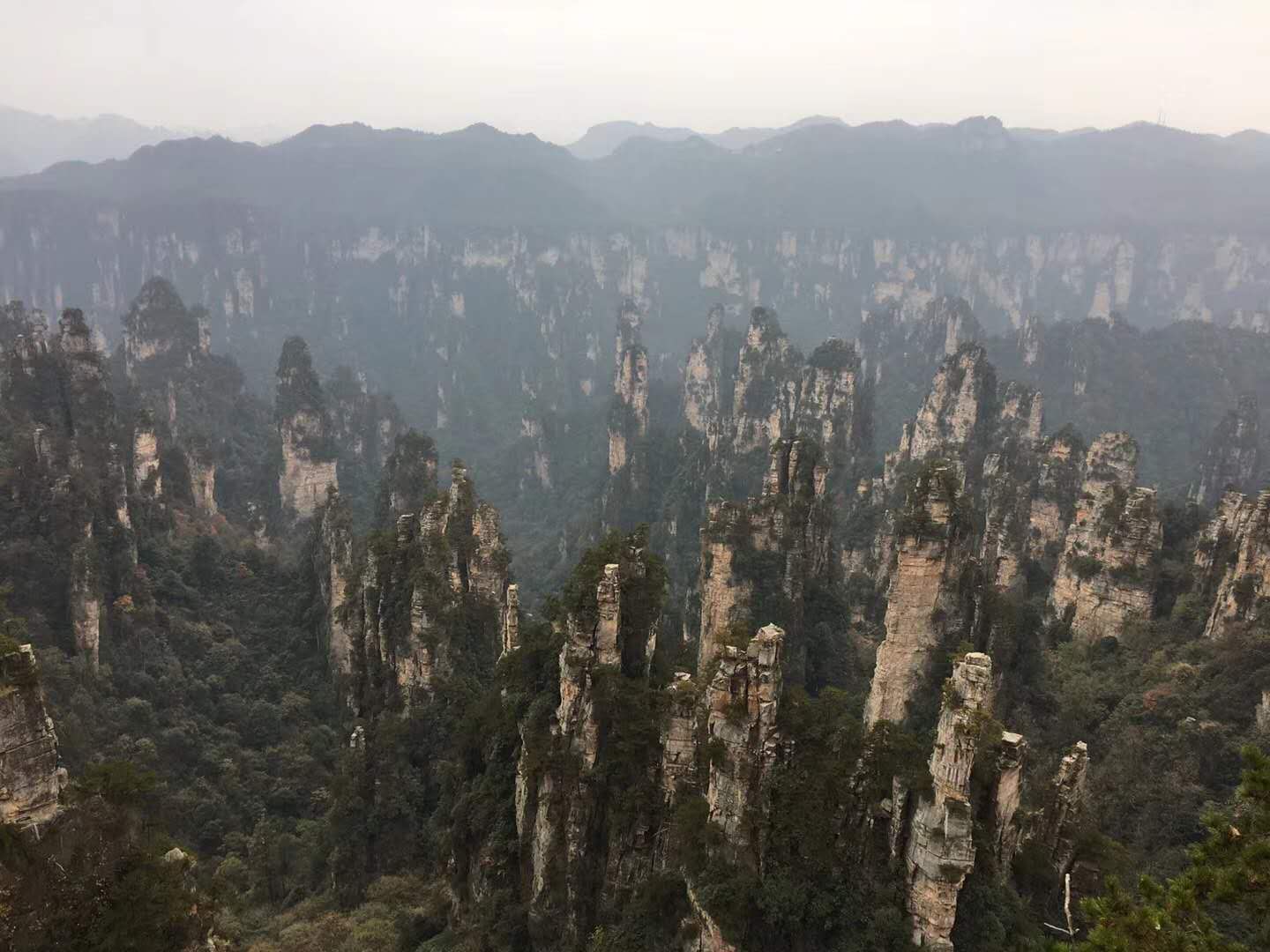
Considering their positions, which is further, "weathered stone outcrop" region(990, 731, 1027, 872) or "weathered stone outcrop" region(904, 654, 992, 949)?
"weathered stone outcrop" region(990, 731, 1027, 872)

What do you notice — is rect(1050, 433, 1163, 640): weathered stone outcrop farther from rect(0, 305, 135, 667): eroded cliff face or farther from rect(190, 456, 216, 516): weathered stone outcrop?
rect(190, 456, 216, 516): weathered stone outcrop

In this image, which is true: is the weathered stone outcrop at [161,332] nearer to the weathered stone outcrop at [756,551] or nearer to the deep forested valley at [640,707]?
the deep forested valley at [640,707]

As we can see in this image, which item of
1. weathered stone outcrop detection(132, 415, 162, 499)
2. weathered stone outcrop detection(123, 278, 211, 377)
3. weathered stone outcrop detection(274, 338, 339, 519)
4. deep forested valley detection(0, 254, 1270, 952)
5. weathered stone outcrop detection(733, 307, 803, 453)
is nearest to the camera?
deep forested valley detection(0, 254, 1270, 952)

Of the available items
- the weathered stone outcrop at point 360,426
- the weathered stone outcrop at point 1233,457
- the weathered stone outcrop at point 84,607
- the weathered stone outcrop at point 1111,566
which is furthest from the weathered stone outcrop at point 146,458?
the weathered stone outcrop at point 1233,457

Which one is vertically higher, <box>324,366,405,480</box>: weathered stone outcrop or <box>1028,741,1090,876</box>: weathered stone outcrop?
<box>1028,741,1090,876</box>: weathered stone outcrop

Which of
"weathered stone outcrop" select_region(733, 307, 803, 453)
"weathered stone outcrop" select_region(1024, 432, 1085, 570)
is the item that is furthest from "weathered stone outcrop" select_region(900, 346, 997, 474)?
"weathered stone outcrop" select_region(733, 307, 803, 453)

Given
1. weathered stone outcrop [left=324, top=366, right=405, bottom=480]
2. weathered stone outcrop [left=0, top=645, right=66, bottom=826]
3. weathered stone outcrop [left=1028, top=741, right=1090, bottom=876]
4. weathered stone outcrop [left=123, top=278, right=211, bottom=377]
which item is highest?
weathered stone outcrop [left=123, top=278, right=211, bottom=377]

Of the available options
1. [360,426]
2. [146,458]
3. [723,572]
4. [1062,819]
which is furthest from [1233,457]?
[146,458]
